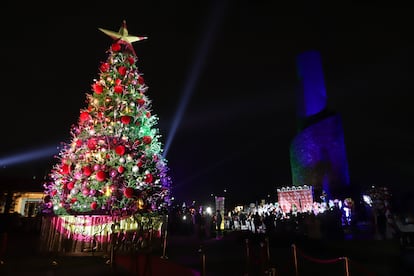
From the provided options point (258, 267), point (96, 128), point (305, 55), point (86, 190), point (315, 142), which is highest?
point (305, 55)

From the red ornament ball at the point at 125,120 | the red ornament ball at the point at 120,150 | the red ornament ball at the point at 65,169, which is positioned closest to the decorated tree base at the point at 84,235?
the red ornament ball at the point at 65,169

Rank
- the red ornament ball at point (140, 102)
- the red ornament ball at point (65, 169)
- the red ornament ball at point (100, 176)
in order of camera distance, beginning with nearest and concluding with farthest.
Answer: the red ornament ball at point (100, 176) < the red ornament ball at point (65, 169) < the red ornament ball at point (140, 102)

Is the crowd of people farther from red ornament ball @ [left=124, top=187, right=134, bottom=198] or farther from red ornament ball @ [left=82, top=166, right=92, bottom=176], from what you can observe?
red ornament ball @ [left=82, top=166, right=92, bottom=176]

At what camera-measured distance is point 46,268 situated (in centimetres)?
806

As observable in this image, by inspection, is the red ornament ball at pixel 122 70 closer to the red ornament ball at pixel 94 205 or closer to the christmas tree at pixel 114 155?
the christmas tree at pixel 114 155

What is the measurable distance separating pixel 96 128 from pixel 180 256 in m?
5.83

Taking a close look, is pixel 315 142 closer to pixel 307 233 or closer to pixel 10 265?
pixel 307 233

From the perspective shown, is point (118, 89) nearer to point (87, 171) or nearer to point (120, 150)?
point (120, 150)

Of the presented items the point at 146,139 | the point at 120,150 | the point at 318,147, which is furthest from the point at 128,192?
the point at 318,147

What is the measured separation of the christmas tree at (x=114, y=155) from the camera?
1078cm

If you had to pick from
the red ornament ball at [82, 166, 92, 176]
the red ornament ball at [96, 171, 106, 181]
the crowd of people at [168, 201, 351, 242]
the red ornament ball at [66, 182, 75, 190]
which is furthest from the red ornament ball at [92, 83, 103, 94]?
the crowd of people at [168, 201, 351, 242]

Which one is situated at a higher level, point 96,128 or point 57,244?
point 96,128

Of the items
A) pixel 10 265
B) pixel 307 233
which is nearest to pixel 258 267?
pixel 10 265

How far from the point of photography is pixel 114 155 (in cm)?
1115
